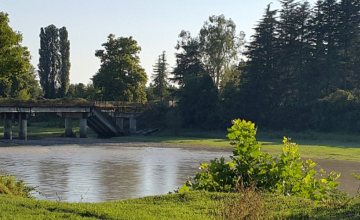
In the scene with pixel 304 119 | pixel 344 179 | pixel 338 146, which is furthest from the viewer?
pixel 304 119

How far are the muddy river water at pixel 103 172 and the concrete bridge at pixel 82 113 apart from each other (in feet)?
49.7

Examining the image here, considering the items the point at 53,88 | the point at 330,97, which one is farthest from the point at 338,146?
the point at 53,88

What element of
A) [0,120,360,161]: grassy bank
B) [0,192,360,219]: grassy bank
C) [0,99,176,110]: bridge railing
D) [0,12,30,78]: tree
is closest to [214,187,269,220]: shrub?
[0,192,360,219]: grassy bank

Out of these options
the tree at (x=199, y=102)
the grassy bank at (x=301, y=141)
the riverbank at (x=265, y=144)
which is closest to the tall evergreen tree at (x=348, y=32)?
the grassy bank at (x=301, y=141)

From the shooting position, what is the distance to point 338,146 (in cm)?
5366

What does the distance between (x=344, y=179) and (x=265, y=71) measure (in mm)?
46753

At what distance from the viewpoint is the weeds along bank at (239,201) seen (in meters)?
11.0

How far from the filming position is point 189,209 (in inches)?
482

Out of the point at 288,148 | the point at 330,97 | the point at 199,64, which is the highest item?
the point at 199,64

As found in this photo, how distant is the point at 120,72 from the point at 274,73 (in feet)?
75.4

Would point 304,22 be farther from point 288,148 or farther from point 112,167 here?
point 288,148

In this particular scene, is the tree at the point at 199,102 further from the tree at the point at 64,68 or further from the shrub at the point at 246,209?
the shrub at the point at 246,209

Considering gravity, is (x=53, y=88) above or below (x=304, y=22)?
below

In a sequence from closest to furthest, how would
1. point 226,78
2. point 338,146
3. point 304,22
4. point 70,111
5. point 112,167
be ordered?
point 112,167, point 338,146, point 70,111, point 304,22, point 226,78
